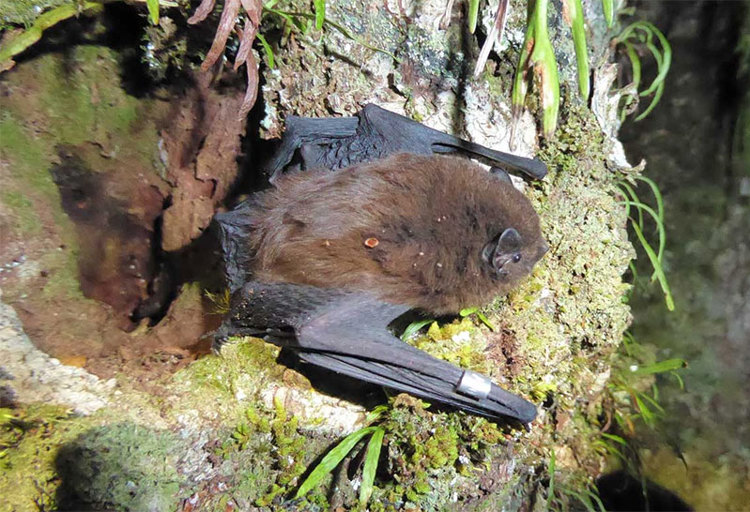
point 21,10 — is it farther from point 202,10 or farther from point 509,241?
point 509,241

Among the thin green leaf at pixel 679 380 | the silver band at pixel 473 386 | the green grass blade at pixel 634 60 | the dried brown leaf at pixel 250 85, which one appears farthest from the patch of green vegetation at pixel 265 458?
the green grass blade at pixel 634 60

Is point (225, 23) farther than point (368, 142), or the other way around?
point (368, 142)

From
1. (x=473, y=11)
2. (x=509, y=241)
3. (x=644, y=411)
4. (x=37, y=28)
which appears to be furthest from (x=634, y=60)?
(x=37, y=28)

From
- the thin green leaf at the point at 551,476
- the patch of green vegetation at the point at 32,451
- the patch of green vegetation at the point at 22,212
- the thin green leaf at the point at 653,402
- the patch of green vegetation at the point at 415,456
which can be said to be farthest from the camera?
the thin green leaf at the point at 653,402

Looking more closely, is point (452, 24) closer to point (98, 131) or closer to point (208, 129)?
point (208, 129)

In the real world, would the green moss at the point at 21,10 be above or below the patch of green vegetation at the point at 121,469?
above

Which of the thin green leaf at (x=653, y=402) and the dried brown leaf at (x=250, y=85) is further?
the thin green leaf at (x=653, y=402)

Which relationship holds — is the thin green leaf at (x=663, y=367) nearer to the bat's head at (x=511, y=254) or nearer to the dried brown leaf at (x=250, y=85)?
the bat's head at (x=511, y=254)
